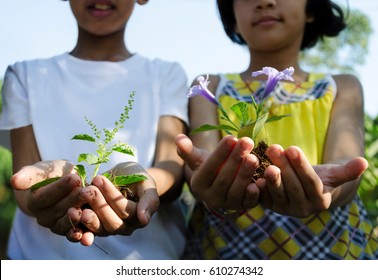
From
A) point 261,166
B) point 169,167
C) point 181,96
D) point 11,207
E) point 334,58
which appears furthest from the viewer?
point 334,58

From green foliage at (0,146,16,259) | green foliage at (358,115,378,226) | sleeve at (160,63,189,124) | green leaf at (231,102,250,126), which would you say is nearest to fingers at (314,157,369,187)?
green leaf at (231,102,250,126)

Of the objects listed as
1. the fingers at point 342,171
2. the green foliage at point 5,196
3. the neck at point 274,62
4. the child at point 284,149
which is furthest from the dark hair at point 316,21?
the green foliage at point 5,196

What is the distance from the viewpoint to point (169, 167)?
87.2 inches

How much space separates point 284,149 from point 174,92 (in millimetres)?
576

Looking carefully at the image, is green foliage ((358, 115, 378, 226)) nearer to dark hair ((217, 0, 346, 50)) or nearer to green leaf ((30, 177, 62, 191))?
dark hair ((217, 0, 346, 50))

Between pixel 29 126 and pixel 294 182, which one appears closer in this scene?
pixel 294 182

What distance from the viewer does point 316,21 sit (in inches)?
111

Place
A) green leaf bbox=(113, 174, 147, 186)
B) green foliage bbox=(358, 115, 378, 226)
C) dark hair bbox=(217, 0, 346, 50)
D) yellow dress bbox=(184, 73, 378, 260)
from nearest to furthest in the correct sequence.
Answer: green leaf bbox=(113, 174, 147, 186)
yellow dress bbox=(184, 73, 378, 260)
dark hair bbox=(217, 0, 346, 50)
green foliage bbox=(358, 115, 378, 226)

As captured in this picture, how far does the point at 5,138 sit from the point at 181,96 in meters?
0.77

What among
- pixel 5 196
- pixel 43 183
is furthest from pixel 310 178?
pixel 5 196

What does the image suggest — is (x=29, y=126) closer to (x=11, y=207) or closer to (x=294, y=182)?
(x=294, y=182)

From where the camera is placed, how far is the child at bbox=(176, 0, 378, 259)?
1918 mm

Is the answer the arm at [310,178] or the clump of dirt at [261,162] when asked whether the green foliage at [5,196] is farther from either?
the clump of dirt at [261,162]

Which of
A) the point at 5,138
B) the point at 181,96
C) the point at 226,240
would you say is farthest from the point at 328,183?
the point at 5,138
